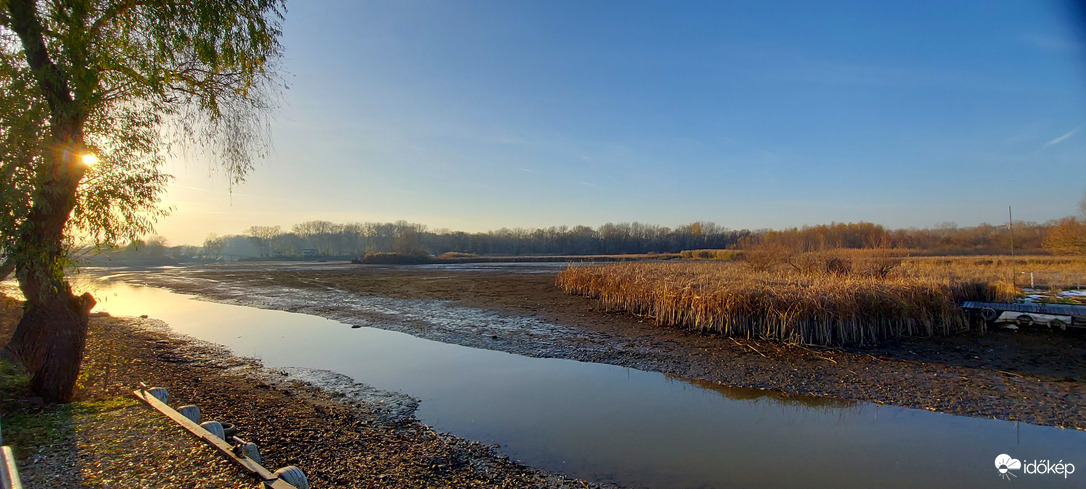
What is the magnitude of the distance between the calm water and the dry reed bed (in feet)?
16.0

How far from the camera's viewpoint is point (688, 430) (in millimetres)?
7723

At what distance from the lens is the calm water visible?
6.26m

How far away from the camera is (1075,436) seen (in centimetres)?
756

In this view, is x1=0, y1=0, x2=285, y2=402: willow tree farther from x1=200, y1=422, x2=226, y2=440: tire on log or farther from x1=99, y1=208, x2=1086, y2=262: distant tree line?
x1=99, y1=208, x2=1086, y2=262: distant tree line

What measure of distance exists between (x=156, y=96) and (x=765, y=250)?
2666cm

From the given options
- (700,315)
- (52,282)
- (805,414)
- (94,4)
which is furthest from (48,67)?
(700,315)

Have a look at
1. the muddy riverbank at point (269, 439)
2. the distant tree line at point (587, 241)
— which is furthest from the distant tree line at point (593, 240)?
the muddy riverbank at point (269, 439)

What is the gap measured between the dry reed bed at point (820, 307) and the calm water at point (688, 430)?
4.88 meters

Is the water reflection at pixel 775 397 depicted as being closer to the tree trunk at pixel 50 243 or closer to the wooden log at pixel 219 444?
the wooden log at pixel 219 444

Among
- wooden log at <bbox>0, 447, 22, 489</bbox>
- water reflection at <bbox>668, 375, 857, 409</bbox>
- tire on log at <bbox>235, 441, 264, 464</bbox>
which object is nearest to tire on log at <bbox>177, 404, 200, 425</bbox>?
tire on log at <bbox>235, 441, 264, 464</bbox>

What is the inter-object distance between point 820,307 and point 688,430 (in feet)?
27.4

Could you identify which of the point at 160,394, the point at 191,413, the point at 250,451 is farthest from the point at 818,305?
the point at 160,394

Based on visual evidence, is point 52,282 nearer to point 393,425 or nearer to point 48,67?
point 48,67

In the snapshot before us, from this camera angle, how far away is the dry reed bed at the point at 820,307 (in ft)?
44.7
